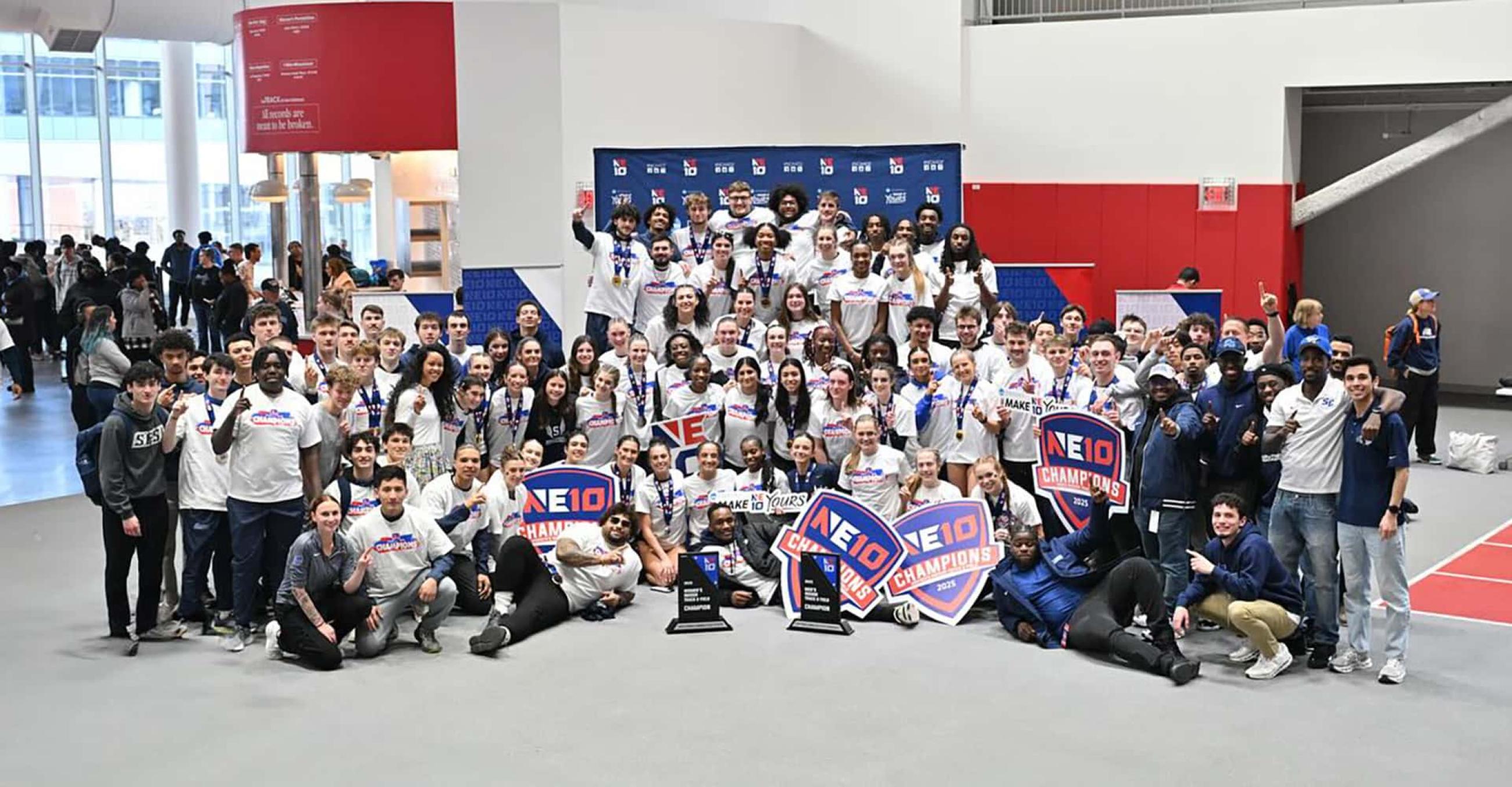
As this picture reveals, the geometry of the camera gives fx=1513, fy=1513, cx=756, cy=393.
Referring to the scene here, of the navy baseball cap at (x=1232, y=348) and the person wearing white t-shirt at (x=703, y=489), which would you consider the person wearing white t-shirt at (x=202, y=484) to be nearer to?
the person wearing white t-shirt at (x=703, y=489)

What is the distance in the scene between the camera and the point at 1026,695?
8.73 metres

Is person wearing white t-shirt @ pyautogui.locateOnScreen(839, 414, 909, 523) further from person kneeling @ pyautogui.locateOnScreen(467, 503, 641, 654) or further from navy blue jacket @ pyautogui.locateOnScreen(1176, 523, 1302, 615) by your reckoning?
navy blue jacket @ pyautogui.locateOnScreen(1176, 523, 1302, 615)

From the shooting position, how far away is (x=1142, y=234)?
19.1 meters

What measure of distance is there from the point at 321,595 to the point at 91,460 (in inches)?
70.2

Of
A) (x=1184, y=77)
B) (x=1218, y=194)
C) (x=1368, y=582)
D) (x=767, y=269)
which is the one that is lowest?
(x=1368, y=582)

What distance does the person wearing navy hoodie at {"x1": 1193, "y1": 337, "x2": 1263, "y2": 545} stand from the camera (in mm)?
9688

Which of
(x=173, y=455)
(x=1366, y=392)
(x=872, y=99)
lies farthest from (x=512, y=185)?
(x=1366, y=392)

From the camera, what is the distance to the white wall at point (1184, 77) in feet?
57.5

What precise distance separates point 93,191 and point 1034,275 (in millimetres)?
22618

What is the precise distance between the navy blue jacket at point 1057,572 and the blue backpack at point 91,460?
5.83m

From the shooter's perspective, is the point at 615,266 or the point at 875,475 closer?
the point at 875,475

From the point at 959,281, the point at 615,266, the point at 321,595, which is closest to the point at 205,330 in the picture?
the point at 615,266

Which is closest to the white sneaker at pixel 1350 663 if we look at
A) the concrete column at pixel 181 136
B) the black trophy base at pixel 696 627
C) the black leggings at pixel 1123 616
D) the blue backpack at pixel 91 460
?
the black leggings at pixel 1123 616

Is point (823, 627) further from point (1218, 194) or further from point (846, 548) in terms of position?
point (1218, 194)
